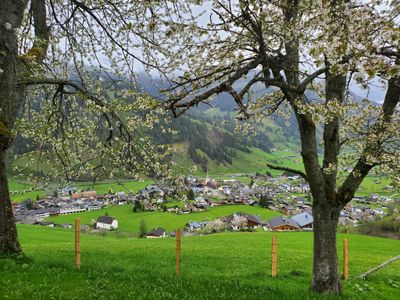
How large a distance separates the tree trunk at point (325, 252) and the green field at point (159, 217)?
8830 cm

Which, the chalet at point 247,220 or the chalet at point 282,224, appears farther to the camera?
the chalet at point 282,224

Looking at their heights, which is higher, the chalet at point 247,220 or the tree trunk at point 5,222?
the tree trunk at point 5,222

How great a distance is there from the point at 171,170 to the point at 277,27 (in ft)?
19.6

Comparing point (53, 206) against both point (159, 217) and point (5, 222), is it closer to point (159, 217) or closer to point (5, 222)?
point (159, 217)

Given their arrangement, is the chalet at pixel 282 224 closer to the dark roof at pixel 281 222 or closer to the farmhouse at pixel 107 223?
the dark roof at pixel 281 222

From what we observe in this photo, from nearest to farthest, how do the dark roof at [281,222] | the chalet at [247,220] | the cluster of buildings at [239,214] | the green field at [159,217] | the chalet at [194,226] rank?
the chalet at [194,226] < the cluster of buildings at [239,214] < the chalet at [247,220] < the dark roof at [281,222] < the green field at [159,217]

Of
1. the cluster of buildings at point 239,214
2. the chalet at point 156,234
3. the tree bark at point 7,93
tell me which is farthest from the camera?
the cluster of buildings at point 239,214

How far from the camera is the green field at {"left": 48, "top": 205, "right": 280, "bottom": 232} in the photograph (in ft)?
342

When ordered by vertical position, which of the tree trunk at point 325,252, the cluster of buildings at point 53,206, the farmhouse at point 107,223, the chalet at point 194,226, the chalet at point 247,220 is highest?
the tree trunk at point 325,252

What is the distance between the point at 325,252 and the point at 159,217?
4038 inches

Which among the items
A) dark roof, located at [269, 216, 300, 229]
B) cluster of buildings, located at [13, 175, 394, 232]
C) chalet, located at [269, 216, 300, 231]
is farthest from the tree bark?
dark roof, located at [269, 216, 300, 229]

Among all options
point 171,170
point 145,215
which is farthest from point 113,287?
point 145,215

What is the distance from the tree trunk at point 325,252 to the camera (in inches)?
495

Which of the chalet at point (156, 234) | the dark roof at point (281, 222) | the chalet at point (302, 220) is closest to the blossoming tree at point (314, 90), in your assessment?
the chalet at point (156, 234)
